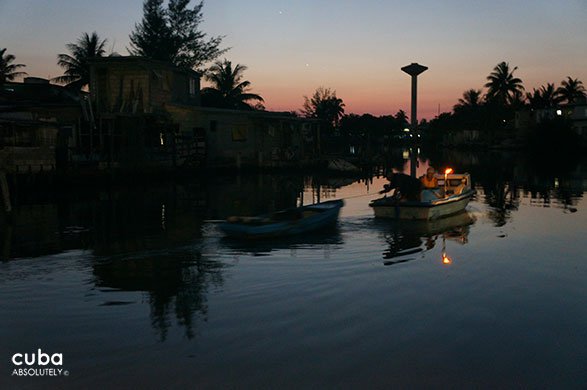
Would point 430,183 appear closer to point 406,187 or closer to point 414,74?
point 406,187

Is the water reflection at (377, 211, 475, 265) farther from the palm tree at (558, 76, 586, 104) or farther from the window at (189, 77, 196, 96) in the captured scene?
the palm tree at (558, 76, 586, 104)

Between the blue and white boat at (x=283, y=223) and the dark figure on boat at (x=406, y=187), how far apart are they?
234cm

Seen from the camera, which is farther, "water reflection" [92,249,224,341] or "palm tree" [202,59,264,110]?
"palm tree" [202,59,264,110]

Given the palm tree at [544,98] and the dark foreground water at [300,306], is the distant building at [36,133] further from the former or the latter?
the palm tree at [544,98]

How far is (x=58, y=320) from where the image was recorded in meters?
8.70

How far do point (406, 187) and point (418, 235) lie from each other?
2836 mm

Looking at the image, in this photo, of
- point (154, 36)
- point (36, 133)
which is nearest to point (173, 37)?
point (154, 36)

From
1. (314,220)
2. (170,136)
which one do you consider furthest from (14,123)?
(314,220)

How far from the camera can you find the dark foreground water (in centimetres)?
685

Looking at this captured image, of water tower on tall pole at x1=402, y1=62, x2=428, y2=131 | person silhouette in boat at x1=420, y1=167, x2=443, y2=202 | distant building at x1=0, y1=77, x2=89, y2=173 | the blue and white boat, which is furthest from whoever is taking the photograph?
distant building at x1=0, y1=77, x2=89, y2=173

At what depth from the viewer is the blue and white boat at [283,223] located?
1504 cm

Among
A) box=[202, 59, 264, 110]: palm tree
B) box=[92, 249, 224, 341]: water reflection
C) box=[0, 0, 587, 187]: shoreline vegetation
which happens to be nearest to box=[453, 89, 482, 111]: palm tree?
box=[0, 0, 587, 187]: shoreline vegetation

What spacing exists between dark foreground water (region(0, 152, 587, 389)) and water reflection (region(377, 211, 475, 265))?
80 mm

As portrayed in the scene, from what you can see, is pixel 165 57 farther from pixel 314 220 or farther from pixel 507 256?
pixel 507 256
